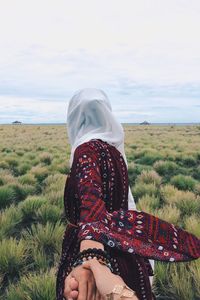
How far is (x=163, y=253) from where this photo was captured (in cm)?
183

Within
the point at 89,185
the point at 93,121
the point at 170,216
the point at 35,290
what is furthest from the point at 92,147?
the point at 170,216

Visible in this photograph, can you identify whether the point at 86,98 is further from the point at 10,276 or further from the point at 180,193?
the point at 180,193

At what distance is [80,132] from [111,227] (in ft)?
3.43

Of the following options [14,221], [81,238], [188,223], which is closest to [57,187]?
[14,221]

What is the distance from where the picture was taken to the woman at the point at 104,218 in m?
1.69

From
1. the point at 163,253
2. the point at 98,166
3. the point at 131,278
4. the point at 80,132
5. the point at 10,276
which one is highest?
the point at 80,132

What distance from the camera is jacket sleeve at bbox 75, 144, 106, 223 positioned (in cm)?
177

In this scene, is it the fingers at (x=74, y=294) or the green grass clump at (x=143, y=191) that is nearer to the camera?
the fingers at (x=74, y=294)

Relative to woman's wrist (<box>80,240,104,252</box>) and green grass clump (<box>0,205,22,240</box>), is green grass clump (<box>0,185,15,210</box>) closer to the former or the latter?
green grass clump (<box>0,205,22,240</box>)

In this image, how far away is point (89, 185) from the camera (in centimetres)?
192

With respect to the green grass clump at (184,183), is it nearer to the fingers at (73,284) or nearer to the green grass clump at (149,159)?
the green grass clump at (149,159)

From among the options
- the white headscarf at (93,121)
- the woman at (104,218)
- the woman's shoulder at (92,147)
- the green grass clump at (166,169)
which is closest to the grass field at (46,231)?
the green grass clump at (166,169)

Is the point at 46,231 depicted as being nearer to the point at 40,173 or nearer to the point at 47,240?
the point at 47,240

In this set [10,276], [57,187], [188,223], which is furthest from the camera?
[57,187]
